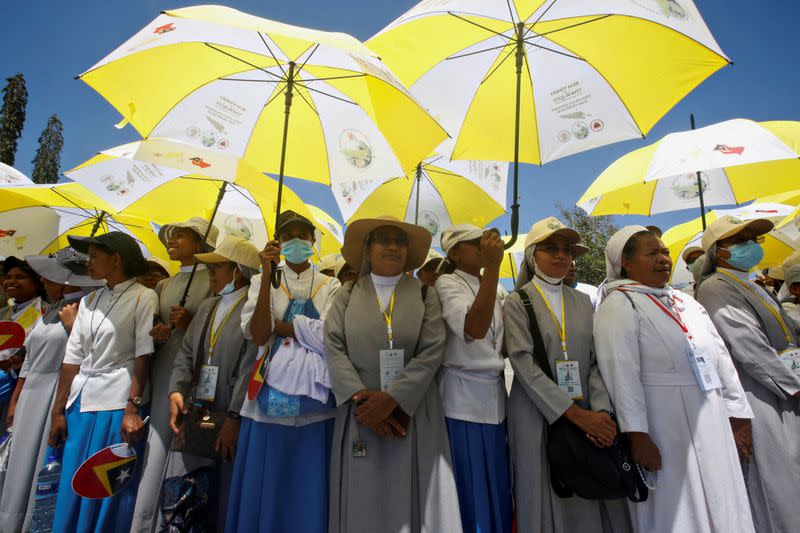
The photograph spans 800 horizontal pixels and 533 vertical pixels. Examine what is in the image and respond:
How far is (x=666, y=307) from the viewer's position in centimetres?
337

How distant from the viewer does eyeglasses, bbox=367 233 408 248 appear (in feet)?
11.1

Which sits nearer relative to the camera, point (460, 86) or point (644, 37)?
point (644, 37)

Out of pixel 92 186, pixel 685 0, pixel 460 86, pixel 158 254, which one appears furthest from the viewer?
pixel 158 254

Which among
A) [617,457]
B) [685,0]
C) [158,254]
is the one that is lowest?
[617,457]

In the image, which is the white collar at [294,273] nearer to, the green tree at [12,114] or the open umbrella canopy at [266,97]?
the open umbrella canopy at [266,97]

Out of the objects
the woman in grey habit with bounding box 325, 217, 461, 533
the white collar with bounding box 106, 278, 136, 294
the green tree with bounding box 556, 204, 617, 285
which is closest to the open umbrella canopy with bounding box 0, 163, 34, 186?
the white collar with bounding box 106, 278, 136, 294

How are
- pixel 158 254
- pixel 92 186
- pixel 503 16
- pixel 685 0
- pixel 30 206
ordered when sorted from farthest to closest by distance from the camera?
pixel 158 254
pixel 30 206
pixel 92 186
pixel 503 16
pixel 685 0

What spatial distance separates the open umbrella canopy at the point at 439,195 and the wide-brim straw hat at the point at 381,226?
2891 millimetres

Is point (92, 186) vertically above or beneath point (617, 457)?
above

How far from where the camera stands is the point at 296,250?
3.56 metres

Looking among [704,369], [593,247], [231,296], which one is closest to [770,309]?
[704,369]

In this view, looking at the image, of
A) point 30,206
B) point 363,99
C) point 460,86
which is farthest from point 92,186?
point 460,86

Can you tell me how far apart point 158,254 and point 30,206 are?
1.78 metres

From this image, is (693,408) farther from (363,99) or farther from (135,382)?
(135,382)
